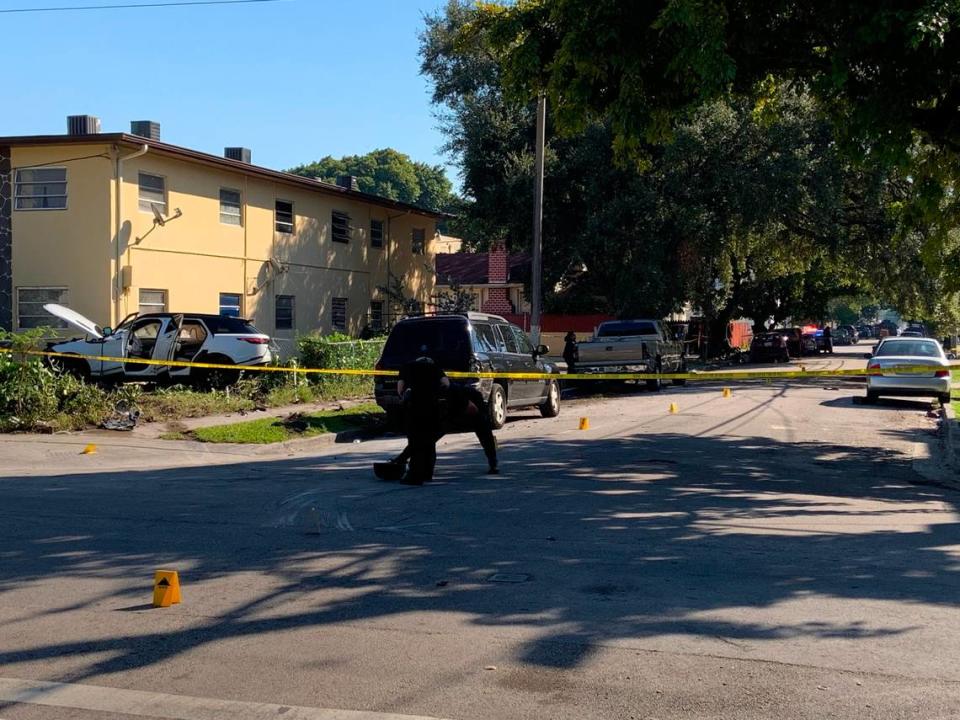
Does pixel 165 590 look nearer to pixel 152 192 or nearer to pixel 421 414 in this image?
pixel 421 414

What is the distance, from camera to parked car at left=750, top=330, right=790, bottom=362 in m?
49.3

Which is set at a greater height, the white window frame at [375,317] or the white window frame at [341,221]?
the white window frame at [341,221]

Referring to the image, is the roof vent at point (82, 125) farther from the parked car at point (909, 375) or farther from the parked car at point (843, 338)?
the parked car at point (843, 338)

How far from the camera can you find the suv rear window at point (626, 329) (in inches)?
1127

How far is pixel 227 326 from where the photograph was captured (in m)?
21.8

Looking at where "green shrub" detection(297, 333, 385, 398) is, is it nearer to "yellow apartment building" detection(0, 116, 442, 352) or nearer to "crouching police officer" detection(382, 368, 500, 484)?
"yellow apartment building" detection(0, 116, 442, 352)

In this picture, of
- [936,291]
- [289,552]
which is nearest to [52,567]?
[289,552]

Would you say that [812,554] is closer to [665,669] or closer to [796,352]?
[665,669]

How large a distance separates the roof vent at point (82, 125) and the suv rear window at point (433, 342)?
13.1 meters

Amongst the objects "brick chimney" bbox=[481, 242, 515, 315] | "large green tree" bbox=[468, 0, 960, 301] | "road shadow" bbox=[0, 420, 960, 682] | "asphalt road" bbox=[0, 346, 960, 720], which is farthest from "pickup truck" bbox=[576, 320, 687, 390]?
"brick chimney" bbox=[481, 242, 515, 315]

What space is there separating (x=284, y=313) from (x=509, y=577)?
82.7 ft

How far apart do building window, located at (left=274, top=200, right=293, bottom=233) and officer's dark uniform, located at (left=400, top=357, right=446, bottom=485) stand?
66.2 ft

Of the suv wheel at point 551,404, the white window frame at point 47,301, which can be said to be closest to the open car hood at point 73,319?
the white window frame at point 47,301

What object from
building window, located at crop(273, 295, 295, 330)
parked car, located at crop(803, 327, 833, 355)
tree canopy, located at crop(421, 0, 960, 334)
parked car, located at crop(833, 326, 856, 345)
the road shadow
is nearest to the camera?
the road shadow
